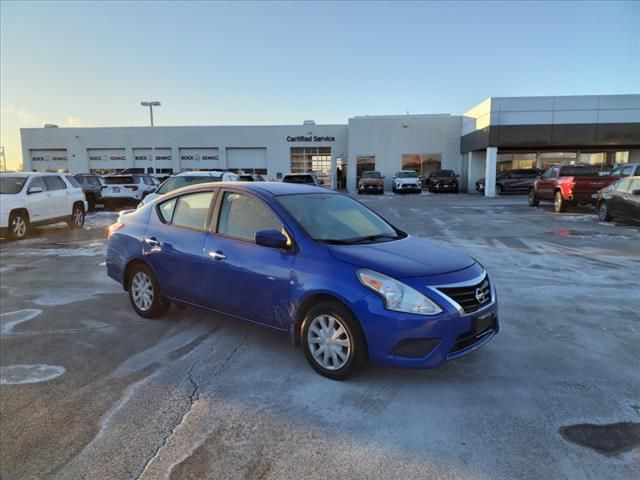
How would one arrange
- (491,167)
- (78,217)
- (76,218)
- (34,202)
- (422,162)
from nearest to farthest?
(34,202)
(76,218)
(78,217)
(491,167)
(422,162)

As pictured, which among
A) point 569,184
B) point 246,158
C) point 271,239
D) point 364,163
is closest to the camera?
point 271,239

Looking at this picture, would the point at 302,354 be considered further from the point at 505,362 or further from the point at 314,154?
the point at 314,154

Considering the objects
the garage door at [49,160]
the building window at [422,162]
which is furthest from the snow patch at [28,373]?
the garage door at [49,160]

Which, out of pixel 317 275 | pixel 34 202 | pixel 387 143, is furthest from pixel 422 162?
pixel 317 275

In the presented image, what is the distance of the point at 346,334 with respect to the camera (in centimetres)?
383

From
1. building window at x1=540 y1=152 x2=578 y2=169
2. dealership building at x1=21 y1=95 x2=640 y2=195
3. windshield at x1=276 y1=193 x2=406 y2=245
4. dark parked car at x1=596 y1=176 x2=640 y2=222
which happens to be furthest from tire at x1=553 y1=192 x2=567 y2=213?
building window at x1=540 y1=152 x2=578 y2=169

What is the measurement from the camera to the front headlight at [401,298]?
11.9 ft

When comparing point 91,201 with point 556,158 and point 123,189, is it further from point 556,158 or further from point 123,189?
point 556,158

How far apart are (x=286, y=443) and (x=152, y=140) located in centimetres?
4280

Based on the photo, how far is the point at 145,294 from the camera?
5625 mm

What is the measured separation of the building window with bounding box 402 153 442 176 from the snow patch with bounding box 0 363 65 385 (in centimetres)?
3811

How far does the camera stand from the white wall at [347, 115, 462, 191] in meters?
39.6

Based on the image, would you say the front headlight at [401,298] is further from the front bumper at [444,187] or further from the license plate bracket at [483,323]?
the front bumper at [444,187]

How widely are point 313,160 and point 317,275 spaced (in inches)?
1630
